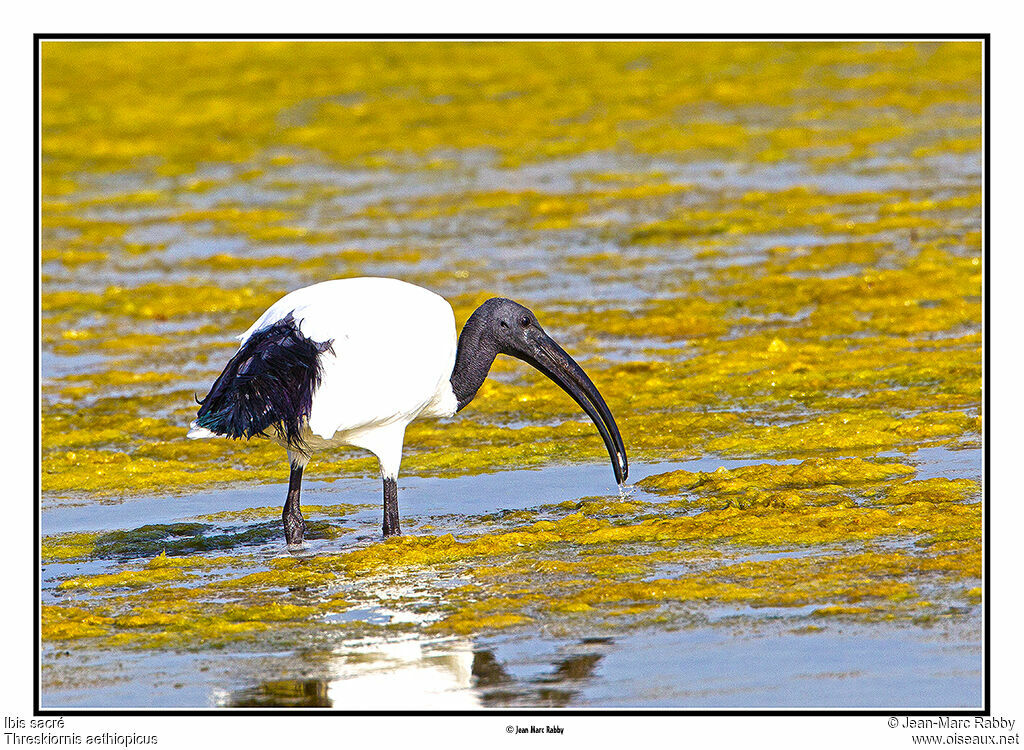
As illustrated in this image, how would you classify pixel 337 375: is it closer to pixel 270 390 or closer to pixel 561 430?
pixel 270 390

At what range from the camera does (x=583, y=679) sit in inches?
232

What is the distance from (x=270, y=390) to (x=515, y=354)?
5.74ft

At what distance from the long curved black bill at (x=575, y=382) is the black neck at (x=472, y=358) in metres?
0.20

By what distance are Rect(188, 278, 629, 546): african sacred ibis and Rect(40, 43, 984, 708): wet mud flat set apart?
55 centimetres

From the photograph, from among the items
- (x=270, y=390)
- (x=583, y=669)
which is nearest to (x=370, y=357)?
(x=270, y=390)

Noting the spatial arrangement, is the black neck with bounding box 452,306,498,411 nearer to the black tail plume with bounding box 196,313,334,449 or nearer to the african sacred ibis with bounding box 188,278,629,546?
Answer: the african sacred ibis with bounding box 188,278,629,546

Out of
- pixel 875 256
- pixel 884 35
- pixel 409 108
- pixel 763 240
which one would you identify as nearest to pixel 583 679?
pixel 884 35

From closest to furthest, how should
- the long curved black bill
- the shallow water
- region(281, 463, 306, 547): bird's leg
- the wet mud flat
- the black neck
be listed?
the shallow water < the wet mud flat < region(281, 463, 306, 547): bird's leg < the black neck < the long curved black bill

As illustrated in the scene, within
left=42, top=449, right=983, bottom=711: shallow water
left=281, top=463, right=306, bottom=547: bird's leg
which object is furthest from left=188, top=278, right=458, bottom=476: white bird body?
left=42, top=449, right=983, bottom=711: shallow water

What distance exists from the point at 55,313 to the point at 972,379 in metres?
8.65

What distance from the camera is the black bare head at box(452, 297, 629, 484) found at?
8664mm

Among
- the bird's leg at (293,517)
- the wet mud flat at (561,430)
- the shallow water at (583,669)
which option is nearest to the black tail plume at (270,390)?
the bird's leg at (293,517)

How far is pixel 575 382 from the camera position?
8.95 metres

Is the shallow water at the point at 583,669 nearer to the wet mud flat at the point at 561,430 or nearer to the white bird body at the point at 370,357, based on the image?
the wet mud flat at the point at 561,430
